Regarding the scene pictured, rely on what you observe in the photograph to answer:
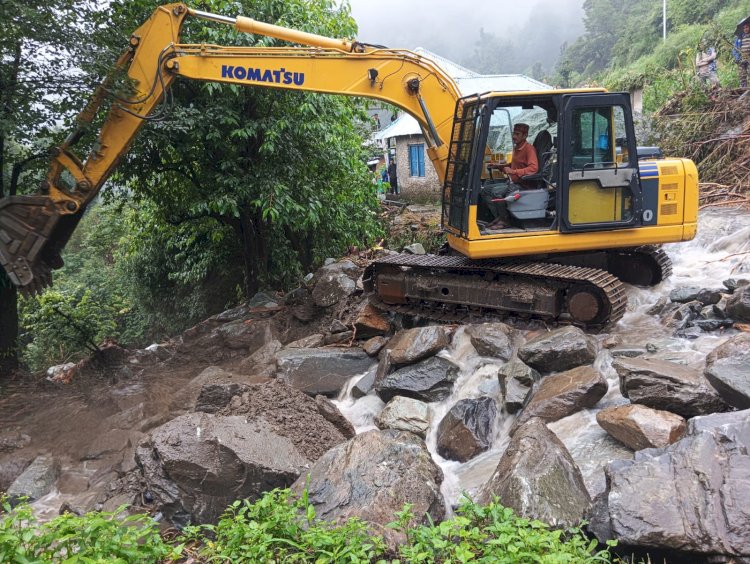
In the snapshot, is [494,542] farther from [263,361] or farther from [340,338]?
[263,361]

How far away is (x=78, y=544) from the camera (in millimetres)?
2941

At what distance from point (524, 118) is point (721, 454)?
160 inches

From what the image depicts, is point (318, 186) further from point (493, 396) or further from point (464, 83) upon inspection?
point (464, 83)

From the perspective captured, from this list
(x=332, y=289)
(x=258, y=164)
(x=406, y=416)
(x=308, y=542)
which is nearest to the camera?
(x=308, y=542)

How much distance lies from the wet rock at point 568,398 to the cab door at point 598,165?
184 cm

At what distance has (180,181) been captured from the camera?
9.43 m

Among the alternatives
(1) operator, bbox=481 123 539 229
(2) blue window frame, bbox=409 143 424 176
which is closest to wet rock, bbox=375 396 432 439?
(1) operator, bbox=481 123 539 229

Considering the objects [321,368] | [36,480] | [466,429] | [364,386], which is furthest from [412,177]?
[36,480]

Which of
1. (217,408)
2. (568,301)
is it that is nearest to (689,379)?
(568,301)

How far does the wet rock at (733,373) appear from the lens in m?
4.03

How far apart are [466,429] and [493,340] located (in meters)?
1.28

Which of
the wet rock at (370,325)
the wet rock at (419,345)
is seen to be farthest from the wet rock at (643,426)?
the wet rock at (370,325)

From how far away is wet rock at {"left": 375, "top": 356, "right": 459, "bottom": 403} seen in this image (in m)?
5.83

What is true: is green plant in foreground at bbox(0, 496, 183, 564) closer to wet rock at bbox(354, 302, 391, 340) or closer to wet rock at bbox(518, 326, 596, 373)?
wet rock at bbox(518, 326, 596, 373)
